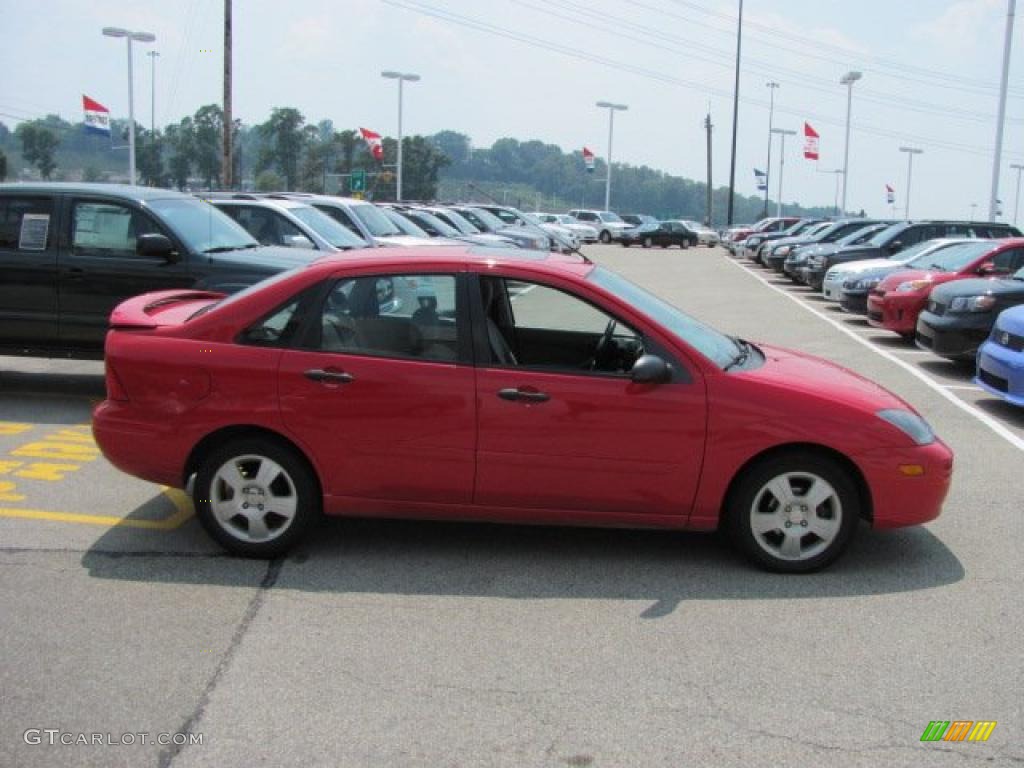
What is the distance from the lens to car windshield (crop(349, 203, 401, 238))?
16.2 m

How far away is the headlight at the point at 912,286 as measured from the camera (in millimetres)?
13383

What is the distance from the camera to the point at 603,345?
18.2 feet

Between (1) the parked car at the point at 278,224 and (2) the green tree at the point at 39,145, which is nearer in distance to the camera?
(1) the parked car at the point at 278,224

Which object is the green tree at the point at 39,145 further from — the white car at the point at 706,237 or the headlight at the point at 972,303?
the headlight at the point at 972,303

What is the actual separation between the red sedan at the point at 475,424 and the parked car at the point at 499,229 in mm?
19502

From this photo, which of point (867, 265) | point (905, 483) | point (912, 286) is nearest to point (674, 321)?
point (905, 483)

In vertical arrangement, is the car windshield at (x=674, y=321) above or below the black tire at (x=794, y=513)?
above

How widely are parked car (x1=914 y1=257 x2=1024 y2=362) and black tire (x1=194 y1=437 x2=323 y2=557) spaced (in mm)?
8277

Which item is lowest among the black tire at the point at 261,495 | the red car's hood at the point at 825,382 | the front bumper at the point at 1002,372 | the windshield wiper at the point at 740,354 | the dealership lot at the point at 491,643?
the dealership lot at the point at 491,643

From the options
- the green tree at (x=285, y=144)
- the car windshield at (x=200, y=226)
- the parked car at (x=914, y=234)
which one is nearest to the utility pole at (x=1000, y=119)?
the parked car at (x=914, y=234)

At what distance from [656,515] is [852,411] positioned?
3.47ft

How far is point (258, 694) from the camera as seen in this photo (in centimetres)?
375

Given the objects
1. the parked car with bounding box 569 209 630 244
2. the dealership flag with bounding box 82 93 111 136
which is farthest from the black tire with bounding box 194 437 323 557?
the parked car with bounding box 569 209 630 244

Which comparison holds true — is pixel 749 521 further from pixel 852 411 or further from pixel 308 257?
pixel 308 257
